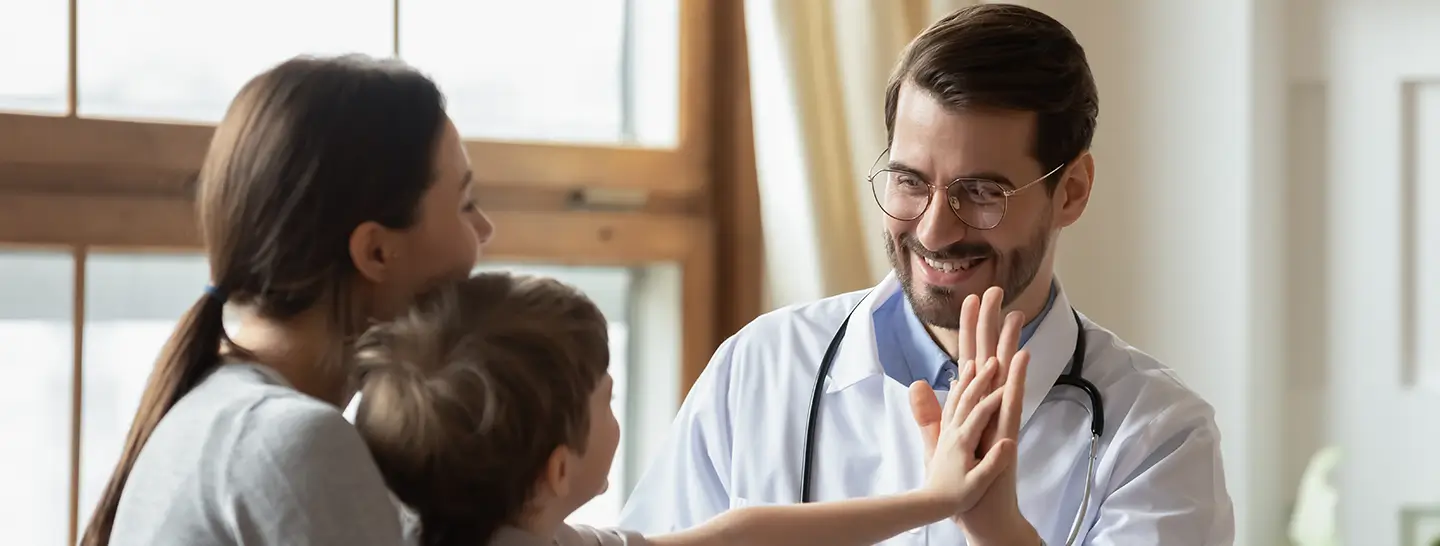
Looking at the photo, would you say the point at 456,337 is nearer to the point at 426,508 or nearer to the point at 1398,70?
the point at 426,508

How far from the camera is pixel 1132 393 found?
160 centimetres

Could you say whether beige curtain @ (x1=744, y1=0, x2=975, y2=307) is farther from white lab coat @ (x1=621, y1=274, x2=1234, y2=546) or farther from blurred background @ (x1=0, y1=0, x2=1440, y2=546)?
white lab coat @ (x1=621, y1=274, x2=1234, y2=546)

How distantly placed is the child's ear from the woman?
13 cm

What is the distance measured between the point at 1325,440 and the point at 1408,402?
16 cm

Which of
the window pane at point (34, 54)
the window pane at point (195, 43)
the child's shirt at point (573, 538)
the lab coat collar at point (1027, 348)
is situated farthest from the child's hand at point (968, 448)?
the window pane at point (34, 54)

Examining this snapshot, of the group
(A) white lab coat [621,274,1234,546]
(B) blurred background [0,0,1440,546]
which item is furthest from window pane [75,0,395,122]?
(A) white lab coat [621,274,1234,546]

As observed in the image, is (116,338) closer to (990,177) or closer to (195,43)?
(195,43)

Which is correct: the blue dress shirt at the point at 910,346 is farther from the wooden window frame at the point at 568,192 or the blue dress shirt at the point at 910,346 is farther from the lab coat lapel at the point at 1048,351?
the wooden window frame at the point at 568,192

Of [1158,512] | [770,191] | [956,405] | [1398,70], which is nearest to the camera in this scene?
[956,405]

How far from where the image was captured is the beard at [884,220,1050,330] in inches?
64.4

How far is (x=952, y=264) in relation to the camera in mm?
1641

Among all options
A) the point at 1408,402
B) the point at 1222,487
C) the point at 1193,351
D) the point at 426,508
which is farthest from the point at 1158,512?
the point at 1408,402

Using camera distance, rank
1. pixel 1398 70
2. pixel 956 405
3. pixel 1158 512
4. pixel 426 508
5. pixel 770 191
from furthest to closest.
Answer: pixel 1398 70, pixel 770 191, pixel 1158 512, pixel 956 405, pixel 426 508

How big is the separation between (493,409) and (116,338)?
3.89 ft
